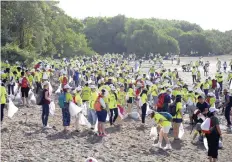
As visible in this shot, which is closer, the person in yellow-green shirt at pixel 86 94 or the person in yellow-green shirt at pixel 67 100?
the person in yellow-green shirt at pixel 67 100

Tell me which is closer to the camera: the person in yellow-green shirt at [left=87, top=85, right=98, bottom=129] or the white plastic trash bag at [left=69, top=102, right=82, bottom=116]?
the white plastic trash bag at [left=69, top=102, right=82, bottom=116]

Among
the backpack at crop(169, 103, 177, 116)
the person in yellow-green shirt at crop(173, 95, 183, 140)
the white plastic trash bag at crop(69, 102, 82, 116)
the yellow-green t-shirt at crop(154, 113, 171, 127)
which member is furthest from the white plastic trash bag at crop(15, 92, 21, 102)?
the yellow-green t-shirt at crop(154, 113, 171, 127)

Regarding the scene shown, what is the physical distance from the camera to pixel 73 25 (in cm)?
5600

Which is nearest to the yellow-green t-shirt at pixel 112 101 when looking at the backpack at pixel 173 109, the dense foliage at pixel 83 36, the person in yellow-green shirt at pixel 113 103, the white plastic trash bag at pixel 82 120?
the person in yellow-green shirt at pixel 113 103

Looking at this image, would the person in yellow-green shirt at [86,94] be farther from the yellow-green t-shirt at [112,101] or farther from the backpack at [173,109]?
the backpack at [173,109]

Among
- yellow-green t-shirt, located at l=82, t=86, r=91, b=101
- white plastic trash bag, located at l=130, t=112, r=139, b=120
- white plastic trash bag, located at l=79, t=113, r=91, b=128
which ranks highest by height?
yellow-green t-shirt, located at l=82, t=86, r=91, b=101

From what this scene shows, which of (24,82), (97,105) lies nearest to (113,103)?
(97,105)

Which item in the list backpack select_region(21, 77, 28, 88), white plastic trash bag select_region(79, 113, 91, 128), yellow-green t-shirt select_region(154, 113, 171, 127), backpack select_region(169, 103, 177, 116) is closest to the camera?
yellow-green t-shirt select_region(154, 113, 171, 127)

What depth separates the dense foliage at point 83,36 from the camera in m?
29.2

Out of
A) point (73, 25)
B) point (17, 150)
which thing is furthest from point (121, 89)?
point (73, 25)

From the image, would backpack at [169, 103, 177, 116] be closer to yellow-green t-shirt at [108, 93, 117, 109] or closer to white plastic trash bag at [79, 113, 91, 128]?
yellow-green t-shirt at [108, 93, 117, 109]

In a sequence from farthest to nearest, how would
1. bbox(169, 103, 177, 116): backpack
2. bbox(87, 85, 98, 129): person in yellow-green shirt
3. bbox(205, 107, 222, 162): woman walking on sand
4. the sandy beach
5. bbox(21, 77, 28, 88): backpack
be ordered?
bbox(21, 77, 28, 88): backpack, bbox(87, 85, 98, 129): person in yellow-green shirt, bbox(169, 103, 177, 116): backpack, the sandy beach, bbox(205, 107, 222, 162): woman walking on sand

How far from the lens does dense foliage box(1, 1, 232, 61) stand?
29172 millimetres

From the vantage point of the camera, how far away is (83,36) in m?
58.4
